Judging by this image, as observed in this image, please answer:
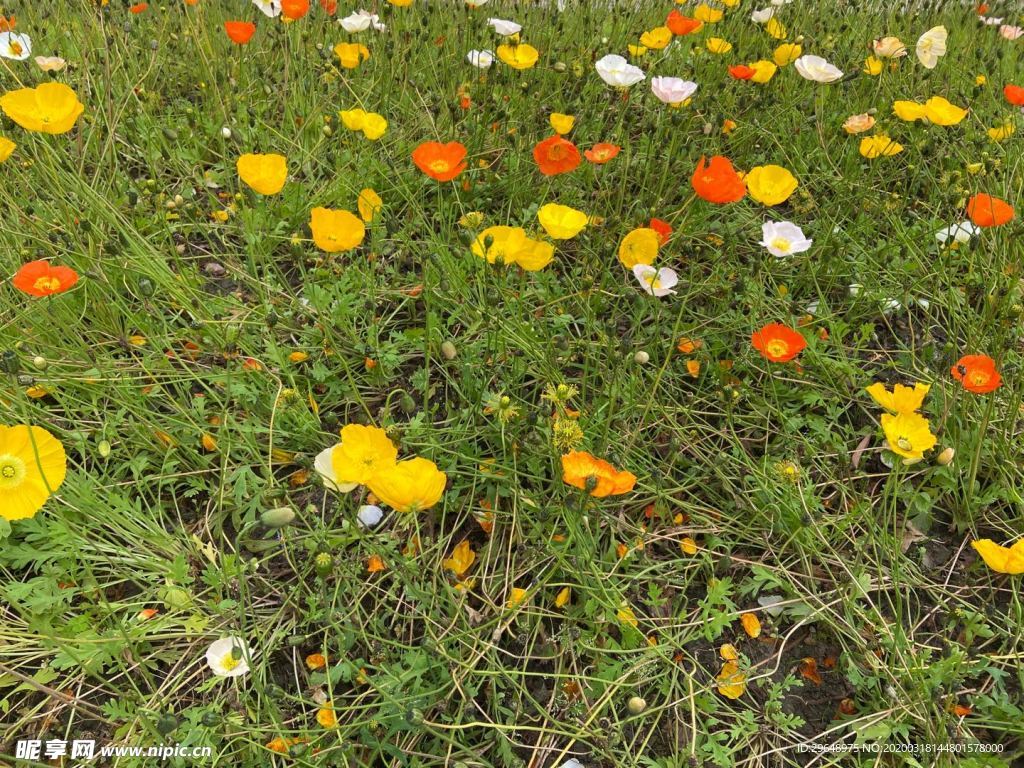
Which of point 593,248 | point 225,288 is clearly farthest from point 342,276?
point 593,248

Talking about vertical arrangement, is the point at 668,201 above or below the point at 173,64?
below

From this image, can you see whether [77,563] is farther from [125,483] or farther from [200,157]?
[200,157]

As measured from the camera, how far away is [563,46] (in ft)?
10.6

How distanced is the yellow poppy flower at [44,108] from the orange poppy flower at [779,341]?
1.79 m

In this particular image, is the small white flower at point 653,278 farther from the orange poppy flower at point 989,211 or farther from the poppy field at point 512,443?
the orange poppy flower at point 989,211

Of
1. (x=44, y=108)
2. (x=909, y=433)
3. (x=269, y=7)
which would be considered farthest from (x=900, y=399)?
(x=269, y=7)

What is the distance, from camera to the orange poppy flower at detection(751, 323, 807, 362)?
163cm

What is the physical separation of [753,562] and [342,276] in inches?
56.7

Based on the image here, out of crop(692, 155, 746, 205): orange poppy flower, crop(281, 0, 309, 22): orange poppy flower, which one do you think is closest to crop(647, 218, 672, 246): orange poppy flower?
crop(692, 155, 746, 205): orange poppy flower

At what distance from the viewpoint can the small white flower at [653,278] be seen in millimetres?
1709

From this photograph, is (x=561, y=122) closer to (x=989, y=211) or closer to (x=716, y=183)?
(x=716, y=183)

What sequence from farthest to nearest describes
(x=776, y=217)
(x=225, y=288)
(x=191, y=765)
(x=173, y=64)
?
1. (x=173, y=64)
2. (x=776, y=217)
3. (x=225, y=288)
4. (x=191, y=765)

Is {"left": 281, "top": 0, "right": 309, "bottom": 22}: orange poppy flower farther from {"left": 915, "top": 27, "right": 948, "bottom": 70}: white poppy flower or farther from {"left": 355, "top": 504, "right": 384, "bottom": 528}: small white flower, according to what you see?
{"left": 915, "top": 27, "right": 948, "bottom": 70}: white poppy flower

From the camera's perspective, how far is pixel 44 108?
1699 millimetres
